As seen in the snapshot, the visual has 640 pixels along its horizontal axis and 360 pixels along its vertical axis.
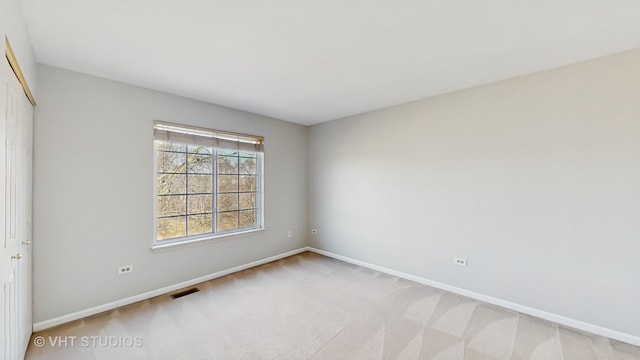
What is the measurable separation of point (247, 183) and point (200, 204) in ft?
2.71

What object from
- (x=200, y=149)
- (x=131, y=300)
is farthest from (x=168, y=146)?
(x=131, y=300)

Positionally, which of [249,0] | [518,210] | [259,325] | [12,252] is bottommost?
[259,325]

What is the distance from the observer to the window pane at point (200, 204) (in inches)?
137

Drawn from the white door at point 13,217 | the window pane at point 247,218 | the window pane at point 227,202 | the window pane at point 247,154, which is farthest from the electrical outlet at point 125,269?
the window pane at point 247,154

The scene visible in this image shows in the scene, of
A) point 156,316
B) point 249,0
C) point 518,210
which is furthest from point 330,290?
point 249,0

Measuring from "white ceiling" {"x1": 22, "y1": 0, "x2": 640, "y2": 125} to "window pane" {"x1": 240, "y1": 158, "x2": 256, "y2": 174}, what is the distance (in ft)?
4.40

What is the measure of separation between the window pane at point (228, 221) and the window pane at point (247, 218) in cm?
11

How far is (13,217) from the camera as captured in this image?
66.1 inches

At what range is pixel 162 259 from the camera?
122 inches

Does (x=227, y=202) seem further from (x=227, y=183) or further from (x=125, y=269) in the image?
(x=125, y=269)

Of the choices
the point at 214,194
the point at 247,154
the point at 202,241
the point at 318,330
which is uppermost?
the point at 247,154

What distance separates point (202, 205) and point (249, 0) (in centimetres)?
279

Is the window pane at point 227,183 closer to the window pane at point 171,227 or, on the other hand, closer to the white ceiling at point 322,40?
the window pane at point 171,227

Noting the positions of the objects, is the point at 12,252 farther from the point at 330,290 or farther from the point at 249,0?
the point at 330,290
